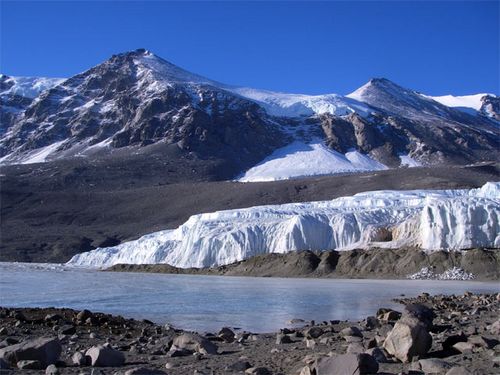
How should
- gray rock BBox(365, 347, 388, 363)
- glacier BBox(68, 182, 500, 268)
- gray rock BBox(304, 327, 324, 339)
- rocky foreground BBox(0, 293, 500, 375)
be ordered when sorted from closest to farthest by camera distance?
rocky foreground BBox(0, 293, 500, 375), gray rock BBox(365, 347, 388, 363), gray rock BBox(304, 327, 324, 339), glacier BBox(68, 182, 500, 268)

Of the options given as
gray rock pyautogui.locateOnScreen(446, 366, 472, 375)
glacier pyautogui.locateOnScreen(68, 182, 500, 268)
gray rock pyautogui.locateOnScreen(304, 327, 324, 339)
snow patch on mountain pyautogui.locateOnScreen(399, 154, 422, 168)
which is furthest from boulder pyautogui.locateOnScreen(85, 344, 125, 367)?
snow patch on mountain pyautogui.locateOnScreen(399, 154, 422, 168)

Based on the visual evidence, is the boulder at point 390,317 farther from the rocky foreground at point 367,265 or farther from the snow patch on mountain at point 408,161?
the snow patch on mountain at point 408,161

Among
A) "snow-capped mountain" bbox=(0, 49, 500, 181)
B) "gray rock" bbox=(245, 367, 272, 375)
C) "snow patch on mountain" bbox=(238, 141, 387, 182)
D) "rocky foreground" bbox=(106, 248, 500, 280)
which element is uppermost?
"snow-capped mountain" bbox=(0, 49, 500, 181)

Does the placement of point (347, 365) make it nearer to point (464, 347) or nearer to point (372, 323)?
point (464, 347)

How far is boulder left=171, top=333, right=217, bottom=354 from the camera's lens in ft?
36.2

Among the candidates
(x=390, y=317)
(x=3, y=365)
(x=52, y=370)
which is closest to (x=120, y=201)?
(x=390, y=317)

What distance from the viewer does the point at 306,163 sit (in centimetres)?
16775

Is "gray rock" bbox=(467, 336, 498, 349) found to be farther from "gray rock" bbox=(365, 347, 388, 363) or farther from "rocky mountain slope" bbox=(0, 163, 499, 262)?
"rocky mountain slope" bbox=(0, 163, 499, 262)

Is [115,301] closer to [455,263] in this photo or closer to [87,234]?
[455,263]

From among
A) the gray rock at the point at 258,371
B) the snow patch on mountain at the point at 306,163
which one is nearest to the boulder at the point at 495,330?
the gray rock at the point at 258,371

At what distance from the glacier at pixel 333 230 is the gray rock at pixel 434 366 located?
1699 inches

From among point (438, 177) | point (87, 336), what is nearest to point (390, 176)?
point (438, 177)

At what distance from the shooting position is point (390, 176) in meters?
123

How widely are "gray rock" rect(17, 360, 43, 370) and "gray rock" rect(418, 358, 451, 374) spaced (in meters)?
5.17
